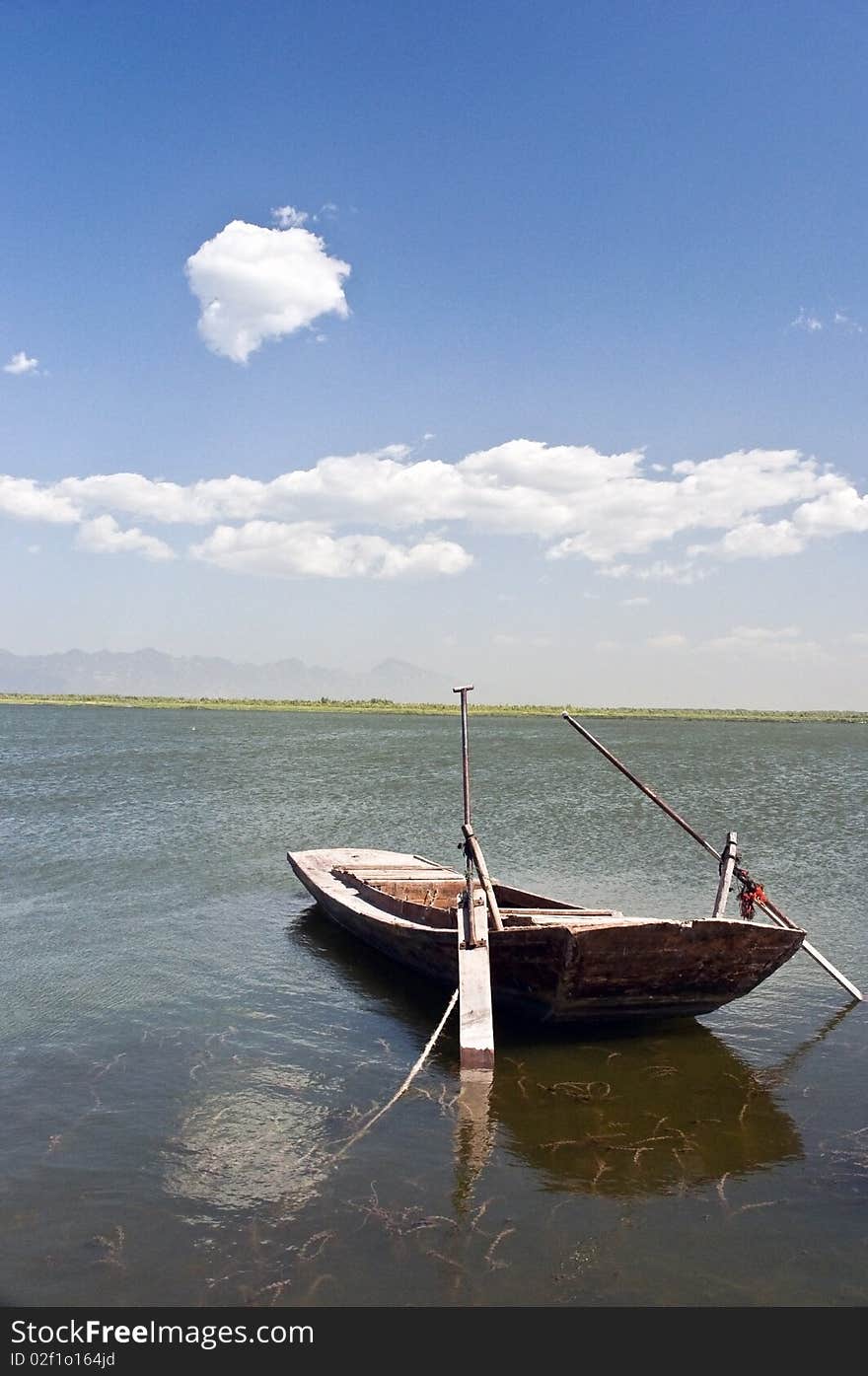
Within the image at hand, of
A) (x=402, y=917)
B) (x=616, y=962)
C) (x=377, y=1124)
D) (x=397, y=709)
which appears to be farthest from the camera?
(x=397, y=709)

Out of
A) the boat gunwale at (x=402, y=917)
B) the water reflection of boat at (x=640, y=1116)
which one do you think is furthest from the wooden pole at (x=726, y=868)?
the water reflection of boat at (x=640, y=1116)

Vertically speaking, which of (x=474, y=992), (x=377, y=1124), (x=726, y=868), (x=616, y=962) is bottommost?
(x=377, y=1124)

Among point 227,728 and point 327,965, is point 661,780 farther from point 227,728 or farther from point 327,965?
point 227,728

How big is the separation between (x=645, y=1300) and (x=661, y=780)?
47.4 metres

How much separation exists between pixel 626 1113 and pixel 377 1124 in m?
3.01

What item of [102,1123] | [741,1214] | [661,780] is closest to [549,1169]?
[741,1214]

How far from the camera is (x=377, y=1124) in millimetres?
10594

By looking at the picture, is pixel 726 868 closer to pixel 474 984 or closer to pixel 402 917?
pixel 474 984

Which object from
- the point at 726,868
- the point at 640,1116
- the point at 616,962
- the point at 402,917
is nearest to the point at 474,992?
the point at 616,962

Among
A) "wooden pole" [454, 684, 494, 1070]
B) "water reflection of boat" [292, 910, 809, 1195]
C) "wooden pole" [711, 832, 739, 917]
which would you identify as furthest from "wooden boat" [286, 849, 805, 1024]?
"wooden pole" [711, 832, 739, 917]

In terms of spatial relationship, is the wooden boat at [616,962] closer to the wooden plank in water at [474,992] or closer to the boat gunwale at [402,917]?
the boat gunwale at [402,917]

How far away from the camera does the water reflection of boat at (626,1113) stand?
9.66 metres

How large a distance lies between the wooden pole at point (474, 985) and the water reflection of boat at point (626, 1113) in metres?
0.35
